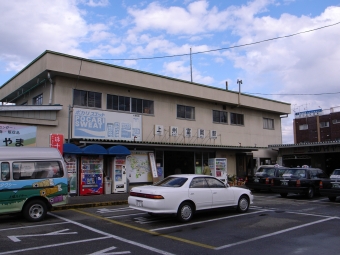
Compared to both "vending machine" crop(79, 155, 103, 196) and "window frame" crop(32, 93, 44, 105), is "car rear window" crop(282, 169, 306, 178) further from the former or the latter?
"window frame" crop(32, 93, 44, 105)

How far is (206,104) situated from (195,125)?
7.20 ft

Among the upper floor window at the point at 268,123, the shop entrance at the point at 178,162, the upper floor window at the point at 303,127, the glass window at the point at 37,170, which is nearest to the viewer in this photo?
the glass window at the point at 37,170

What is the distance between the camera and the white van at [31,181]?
32.1ft

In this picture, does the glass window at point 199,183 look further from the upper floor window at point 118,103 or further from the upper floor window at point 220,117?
the upper floor window at point 220,117

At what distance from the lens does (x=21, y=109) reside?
15.0 m

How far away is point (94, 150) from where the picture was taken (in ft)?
53.4

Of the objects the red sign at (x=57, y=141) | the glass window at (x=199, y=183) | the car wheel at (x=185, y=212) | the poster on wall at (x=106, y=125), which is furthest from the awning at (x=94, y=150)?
the car wheel at (x=185, y=212)

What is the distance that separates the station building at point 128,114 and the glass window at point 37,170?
484 cm

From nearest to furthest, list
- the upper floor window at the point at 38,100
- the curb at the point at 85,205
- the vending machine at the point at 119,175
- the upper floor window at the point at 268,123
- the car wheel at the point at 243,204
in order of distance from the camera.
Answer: the car wheel at the point at 243,204, the curb at the point at 85,205, the vending machine at the point at 119,175, the upper floor window at the point at 38,100, the upper floor window at the point at 268,123

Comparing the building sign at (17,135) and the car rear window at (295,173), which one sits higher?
the building sign at (17,135)

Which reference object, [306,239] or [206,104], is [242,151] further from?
A: [306,239]

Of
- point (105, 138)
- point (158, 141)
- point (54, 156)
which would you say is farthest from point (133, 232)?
point (158, 141)

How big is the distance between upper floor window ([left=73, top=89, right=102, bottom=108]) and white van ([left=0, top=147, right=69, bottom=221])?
719cm

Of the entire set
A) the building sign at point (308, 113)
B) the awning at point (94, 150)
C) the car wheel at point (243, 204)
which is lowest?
the car wheel at point (243, 204)
